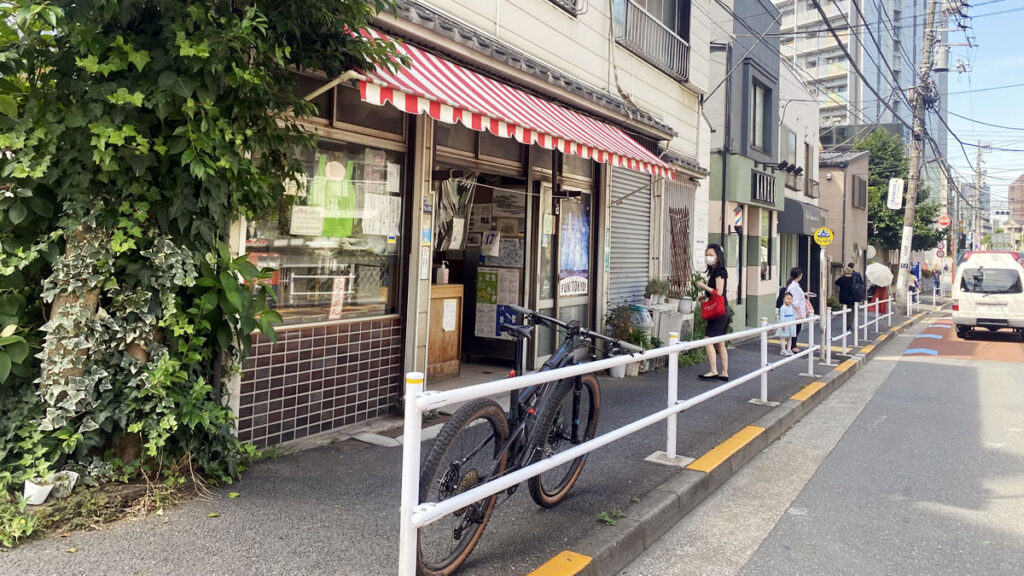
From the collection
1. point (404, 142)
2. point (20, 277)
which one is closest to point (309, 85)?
point (404, 142)

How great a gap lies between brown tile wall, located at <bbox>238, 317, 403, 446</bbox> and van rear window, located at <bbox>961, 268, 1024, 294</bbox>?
59.5 ft

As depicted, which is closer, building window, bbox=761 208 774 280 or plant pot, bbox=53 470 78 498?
plant pot, bbox=53 470 78 498

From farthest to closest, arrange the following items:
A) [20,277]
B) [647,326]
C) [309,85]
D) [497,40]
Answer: [647,326] → [497,40] → [309,85] → [20,277]

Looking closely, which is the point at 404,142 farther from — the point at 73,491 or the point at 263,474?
the point at 73,491

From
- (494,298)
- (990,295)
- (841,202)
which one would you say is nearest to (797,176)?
(990,295)

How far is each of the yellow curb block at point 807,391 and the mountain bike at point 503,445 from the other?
4677 millimetres

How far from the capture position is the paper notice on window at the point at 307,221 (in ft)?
17.3

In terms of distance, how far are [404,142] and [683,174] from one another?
23.8ft

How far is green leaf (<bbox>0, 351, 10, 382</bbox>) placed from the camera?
3.38 metres

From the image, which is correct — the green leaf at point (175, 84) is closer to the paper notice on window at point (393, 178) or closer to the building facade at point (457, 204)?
the building facade at point (457, 204)

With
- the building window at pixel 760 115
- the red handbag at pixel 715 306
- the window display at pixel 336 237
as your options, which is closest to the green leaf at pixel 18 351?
the window display at pixel 336 237

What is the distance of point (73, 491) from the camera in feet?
11.8

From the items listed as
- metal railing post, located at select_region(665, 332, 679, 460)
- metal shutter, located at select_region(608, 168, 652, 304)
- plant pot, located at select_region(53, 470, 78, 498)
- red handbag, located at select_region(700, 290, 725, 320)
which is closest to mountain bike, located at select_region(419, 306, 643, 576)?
metal railing post, located at select_region(665, 332, 679, 460)

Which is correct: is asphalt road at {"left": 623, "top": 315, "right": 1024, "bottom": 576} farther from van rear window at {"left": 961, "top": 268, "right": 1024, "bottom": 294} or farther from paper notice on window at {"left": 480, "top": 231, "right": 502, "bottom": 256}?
van rear window at {"left": 961, "top": 268, "right": 1024, "bottom": 294}
